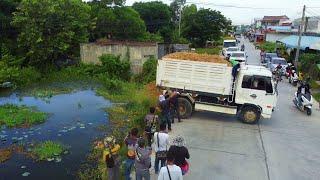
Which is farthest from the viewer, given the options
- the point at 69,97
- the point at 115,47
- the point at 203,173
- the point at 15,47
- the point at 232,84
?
the point at 15,47

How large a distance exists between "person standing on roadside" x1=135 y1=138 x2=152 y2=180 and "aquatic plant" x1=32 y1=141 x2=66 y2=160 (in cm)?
496

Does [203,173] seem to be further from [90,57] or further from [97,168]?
[90,57]

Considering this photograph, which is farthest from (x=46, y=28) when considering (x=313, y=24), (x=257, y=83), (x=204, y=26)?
(x=313, y=24)

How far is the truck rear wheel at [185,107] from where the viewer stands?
16031 millimetres

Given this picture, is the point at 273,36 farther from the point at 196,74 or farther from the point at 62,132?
the point at 62,132

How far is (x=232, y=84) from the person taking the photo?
15609mm

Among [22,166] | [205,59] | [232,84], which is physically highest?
[205,59]

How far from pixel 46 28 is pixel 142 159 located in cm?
2134

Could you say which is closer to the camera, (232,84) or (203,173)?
(203,173)

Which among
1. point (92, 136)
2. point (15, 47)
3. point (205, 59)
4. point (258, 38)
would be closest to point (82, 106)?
point (92, 136)

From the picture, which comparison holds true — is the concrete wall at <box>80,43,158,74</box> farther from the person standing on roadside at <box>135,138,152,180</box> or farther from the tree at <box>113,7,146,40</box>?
the person standing on roadside at <box>135,138,152,180</box>

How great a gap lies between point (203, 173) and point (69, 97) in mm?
12846

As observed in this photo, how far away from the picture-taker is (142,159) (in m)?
8.39

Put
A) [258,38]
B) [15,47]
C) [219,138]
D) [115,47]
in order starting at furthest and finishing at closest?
1. [258,38]
2. [15,47]
3. [115,47]
4. [219,138]
